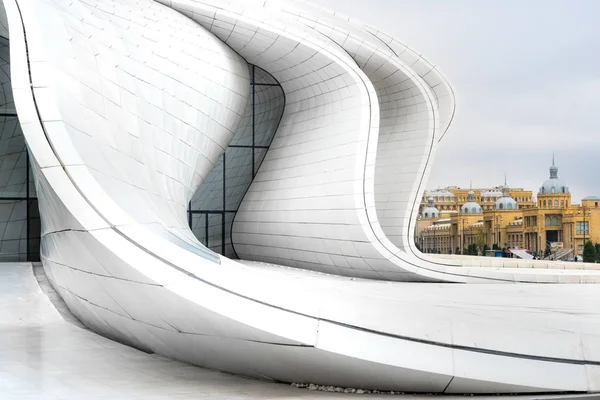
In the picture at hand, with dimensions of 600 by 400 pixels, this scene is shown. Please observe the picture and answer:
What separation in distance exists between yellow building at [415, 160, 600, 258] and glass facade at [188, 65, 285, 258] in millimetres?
104928

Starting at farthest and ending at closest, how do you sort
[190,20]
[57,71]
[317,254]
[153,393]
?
1. [317,254]
2. [190,20]
3. [57,71]
4. [153,393]

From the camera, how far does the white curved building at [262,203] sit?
9219 mm

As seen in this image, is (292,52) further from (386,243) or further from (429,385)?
(429,385)

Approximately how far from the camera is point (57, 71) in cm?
1247

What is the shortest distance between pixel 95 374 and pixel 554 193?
13544 cm

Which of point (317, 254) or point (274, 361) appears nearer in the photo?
point (274, 361)

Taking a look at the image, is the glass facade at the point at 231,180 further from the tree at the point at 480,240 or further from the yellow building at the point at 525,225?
the tree at the point at 480,240

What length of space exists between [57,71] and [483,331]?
737cm

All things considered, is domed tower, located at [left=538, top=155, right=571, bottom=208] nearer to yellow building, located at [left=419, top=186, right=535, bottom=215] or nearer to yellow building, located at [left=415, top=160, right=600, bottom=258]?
yellow building, located at [left=415, top=160, right=600, bottom=258]

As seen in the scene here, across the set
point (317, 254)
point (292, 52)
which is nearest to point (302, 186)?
point (317, 254)

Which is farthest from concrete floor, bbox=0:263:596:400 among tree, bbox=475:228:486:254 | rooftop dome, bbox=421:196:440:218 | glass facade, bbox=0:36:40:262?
rooftop dome, bbox=421:196:440:218

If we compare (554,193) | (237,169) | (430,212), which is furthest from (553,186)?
(237,169)

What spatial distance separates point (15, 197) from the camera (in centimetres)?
2398

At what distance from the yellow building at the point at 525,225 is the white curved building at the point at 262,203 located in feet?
323
